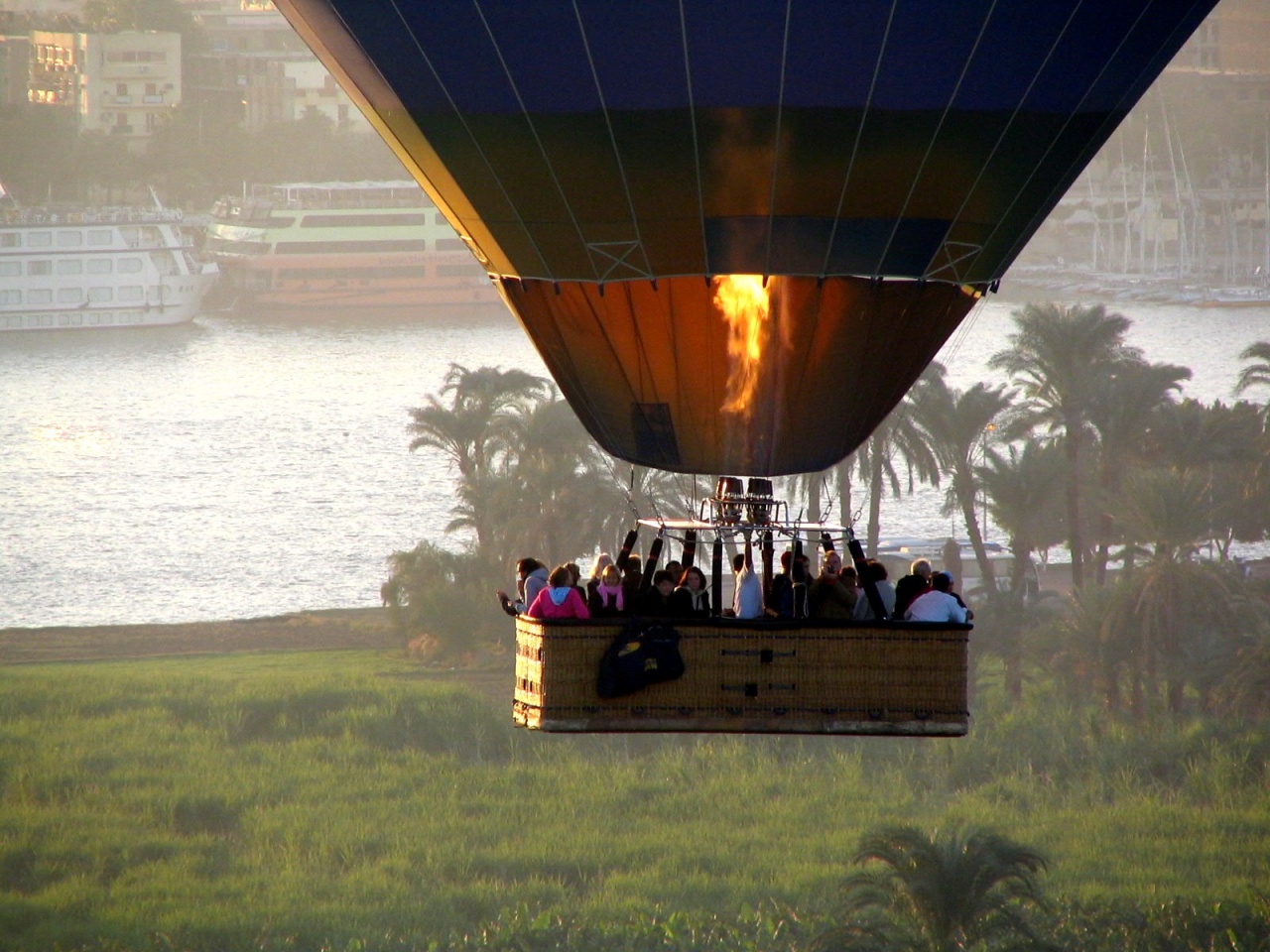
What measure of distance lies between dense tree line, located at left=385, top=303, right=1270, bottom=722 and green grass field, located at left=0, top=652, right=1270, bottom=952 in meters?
2.23

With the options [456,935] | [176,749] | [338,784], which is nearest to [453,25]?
[456,935]

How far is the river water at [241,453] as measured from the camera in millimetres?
88000

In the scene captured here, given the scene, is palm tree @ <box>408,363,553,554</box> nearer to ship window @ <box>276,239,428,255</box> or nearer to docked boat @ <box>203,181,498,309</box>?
docked boat @ <box>203,181,498,309</box>

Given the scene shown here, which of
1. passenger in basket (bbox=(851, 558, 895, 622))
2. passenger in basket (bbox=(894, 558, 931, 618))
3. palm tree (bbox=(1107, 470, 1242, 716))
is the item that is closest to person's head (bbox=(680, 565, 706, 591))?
passenger in basket (bbox=(851, 558, 895, 622))

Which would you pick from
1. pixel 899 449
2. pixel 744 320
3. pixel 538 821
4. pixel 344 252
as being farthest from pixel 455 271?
pixel 744 320

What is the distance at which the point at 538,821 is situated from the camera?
4912cm

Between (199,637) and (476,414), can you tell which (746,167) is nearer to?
(476,414)

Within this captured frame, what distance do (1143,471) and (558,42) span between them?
Result: 39.1 meters

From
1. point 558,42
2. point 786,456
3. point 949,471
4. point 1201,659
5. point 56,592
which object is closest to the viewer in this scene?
point 558,42

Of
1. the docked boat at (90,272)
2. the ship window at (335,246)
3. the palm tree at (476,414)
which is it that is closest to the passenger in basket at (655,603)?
the palm tree at (476,414)

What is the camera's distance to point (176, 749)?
2195 inches

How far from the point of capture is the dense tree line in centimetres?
4612

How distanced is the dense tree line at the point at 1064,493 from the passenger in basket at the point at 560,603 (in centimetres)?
3371

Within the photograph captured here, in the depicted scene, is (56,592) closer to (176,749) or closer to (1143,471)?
(176,749)
